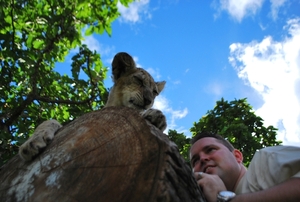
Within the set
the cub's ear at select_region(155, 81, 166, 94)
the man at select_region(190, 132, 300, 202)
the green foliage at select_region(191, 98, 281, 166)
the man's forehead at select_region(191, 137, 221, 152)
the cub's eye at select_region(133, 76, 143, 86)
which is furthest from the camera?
the green foliage at select_region(191, 98, 281, 166)

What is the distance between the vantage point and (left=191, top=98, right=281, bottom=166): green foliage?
7.62m

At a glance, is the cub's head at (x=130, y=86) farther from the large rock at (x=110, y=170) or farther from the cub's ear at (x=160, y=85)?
the large rock at (x=110, y=170)

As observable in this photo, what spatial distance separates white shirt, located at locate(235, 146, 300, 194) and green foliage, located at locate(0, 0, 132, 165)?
431 cm

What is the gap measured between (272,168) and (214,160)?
2.23 feet

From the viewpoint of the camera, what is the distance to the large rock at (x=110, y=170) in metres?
1.55

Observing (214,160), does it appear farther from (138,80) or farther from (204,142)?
(138,80)

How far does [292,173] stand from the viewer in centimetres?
196

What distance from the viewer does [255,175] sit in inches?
87.3

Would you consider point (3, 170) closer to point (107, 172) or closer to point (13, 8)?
point (107, 172)

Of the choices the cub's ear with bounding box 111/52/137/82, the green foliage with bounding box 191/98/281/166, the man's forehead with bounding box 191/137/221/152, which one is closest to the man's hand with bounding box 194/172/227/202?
the man's forehead with bounding box 191/137/221/152

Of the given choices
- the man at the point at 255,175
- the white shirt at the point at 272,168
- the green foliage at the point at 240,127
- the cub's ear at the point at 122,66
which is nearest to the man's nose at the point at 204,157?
the man at the point at 255,175

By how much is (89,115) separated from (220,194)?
1211 mm

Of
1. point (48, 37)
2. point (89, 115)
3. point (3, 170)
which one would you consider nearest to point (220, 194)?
point (89, 115)

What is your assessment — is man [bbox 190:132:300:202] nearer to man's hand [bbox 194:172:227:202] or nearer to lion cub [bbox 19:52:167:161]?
man's hand [bbox 194:172:227:202]
